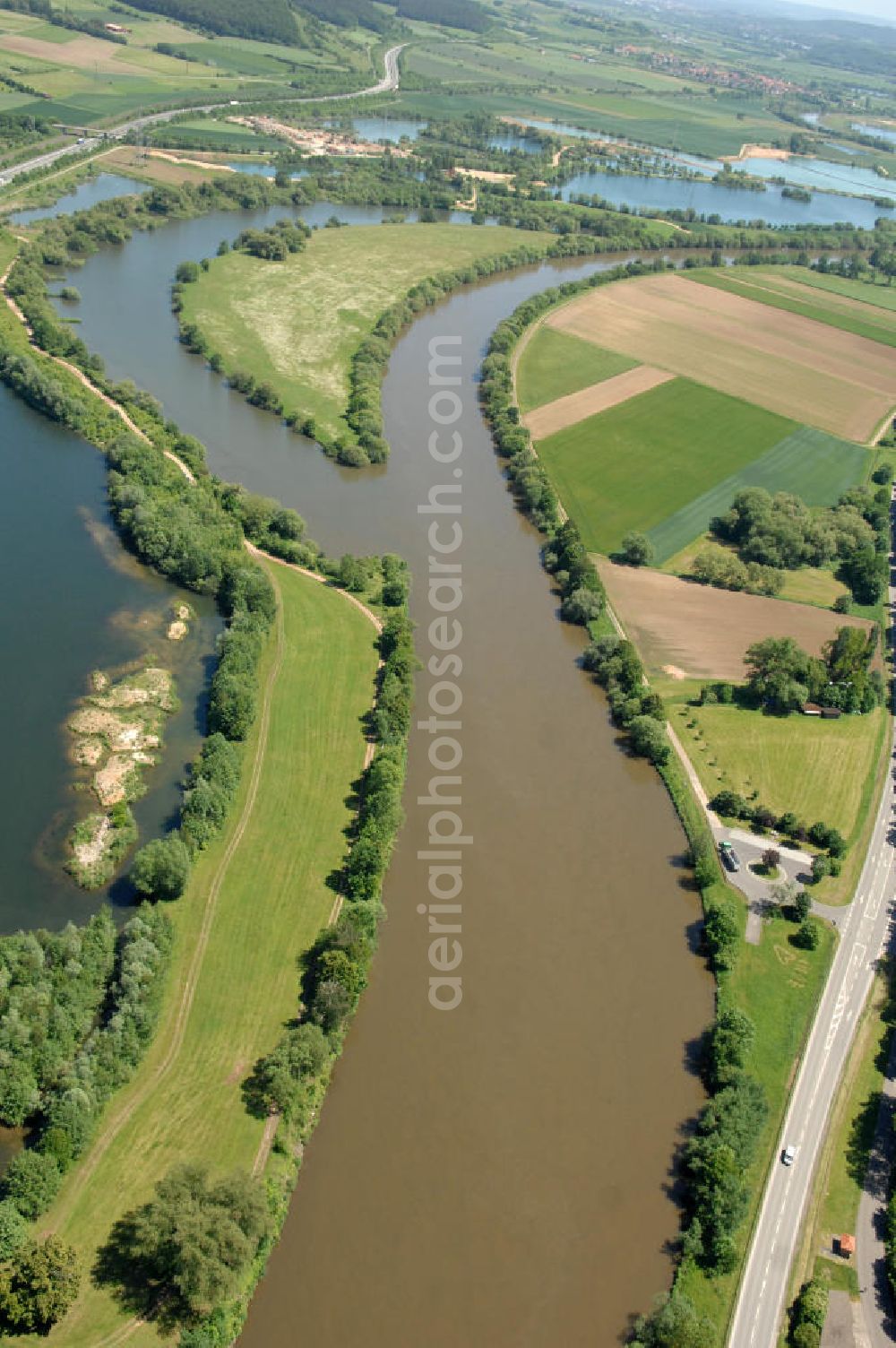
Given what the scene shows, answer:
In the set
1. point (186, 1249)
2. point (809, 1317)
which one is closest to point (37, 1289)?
point (186, 1249)

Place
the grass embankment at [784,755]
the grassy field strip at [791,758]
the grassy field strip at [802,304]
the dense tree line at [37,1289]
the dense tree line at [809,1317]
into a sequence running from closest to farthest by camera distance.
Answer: the dense tree line at [37,1289] → the dense tree line at [809,1317] → the grassy field strip at [791,758] → the grass embankment at [784,755] → the grassy field strip at [802,304]

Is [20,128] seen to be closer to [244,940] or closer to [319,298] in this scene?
[319,298]

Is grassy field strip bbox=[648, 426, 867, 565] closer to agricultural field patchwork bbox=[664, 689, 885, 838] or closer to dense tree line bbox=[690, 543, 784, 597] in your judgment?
dense tree line bbox=[690, 543, 784, 597]

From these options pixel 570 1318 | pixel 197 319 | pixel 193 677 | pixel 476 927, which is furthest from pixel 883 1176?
pixel 197 319

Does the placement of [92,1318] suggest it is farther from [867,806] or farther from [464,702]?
[867,806]

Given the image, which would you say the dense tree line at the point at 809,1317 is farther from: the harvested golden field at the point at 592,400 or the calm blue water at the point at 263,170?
the calm blue water at the point at 263,170

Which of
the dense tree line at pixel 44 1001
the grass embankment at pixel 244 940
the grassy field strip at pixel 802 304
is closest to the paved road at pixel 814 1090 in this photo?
the grass embankment at pixel 244 940

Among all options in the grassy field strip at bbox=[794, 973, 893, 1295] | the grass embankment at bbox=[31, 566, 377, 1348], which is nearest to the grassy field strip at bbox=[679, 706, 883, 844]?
the grassy field strip at bbox=[794, 973, 893, 1295]
